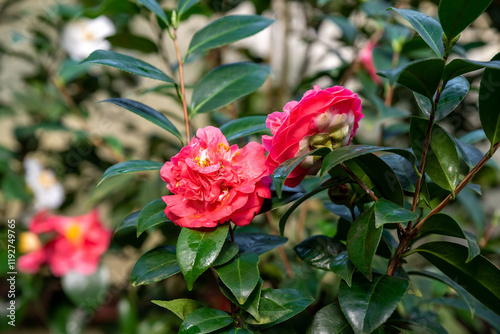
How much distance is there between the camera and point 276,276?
1.18 m

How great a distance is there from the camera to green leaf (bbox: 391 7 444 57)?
437 mm

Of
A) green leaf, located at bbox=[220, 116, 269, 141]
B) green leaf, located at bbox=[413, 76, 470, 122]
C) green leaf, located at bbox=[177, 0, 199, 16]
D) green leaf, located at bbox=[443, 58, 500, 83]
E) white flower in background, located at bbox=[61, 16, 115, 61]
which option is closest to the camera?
green leaf, located at bbox=[443, 58, 500, 83]

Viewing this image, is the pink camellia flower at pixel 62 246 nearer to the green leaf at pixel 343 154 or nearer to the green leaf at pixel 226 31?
the green leaf at pixel 226 31

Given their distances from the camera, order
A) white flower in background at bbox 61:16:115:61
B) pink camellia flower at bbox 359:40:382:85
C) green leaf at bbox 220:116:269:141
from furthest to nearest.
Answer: white flower in background at bbox 61:16:115:61 → pink camellia flower at bbox 359:40:382:85 → green leaf at bbox 220:116:269:141

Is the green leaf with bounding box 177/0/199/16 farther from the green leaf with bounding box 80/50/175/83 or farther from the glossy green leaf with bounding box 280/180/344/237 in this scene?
the glossy green leaf with bounding box 280/180/344/237

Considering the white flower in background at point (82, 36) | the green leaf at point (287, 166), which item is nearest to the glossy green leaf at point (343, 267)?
the green leaf at point (287, 166)

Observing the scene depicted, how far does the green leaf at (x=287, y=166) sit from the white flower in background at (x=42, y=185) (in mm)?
1241

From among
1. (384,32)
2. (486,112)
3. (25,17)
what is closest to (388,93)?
(384,32)

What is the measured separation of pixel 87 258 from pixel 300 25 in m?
1.24

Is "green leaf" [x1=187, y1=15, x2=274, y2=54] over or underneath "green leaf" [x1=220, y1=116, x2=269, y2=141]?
over

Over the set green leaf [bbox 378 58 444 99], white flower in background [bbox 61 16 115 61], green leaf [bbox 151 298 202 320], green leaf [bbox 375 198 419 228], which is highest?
green leaf [bbox 378 58 444 99]

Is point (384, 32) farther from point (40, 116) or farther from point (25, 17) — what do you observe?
point (25, 17)

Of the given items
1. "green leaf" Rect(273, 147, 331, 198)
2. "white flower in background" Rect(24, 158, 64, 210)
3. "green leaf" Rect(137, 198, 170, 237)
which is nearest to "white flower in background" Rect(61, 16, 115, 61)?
"white flower in background" Rect(24, 158, 64, 210)

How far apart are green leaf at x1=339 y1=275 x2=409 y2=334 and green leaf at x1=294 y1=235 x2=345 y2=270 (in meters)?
0.06
